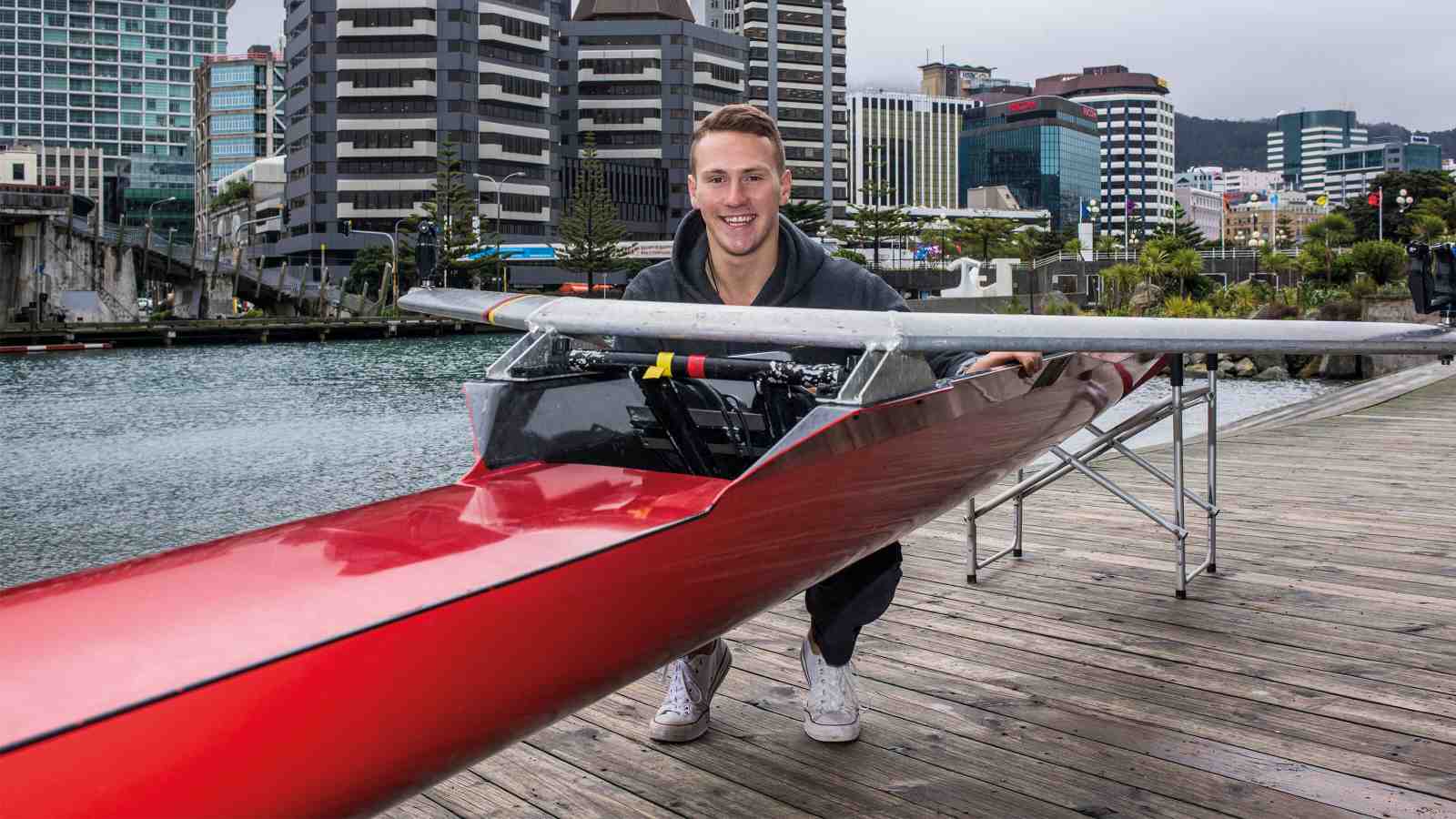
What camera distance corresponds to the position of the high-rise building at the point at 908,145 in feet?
496

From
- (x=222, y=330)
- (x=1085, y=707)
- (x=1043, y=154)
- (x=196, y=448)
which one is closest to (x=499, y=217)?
(x=222, y=330)

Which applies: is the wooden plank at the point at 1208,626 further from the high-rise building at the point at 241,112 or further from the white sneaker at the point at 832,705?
the high-rise building at the point at 241,112

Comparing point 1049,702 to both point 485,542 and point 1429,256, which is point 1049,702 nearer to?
point 1429,256

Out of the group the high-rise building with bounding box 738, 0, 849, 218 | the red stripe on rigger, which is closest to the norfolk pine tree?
the high-rise building with bounding box 738, 0, 849, 218

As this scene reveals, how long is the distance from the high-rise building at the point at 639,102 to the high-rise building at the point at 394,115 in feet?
24.0

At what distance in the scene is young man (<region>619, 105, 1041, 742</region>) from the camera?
245 cm

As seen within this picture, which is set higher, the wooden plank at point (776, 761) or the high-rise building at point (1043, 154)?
the high-rise building at point (1043, 154)

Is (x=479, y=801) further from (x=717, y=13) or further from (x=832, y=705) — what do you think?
(x=717, y=13)

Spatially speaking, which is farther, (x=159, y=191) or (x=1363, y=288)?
(x=159, y=191)

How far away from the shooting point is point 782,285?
99.7 inches

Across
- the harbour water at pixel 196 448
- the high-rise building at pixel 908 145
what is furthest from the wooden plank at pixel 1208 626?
the high-rise building at pixel 908 145

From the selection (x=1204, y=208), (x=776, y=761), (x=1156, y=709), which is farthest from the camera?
(x=1204, y=208)

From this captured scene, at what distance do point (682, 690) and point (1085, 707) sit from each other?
96 centimetres

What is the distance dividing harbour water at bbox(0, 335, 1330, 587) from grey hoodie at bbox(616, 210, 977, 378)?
994 cm
